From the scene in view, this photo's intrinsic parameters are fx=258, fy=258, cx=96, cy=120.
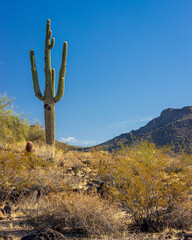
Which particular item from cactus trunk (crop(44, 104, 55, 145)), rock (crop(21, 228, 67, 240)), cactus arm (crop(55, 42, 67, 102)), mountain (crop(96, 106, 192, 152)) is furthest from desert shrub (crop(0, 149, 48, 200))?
mountain (crop(96, 106, 192, 152))

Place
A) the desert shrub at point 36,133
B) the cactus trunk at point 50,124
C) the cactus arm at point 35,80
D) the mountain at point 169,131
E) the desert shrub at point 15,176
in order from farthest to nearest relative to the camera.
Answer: the mountain at point 169,131 → the desert shrub at point 36,133 → the cactus arm at point 35,80 → the cactus trunk at point 50,124 → the desert shrub at point 15,176

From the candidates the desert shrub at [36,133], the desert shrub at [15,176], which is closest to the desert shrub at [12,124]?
the desert shrub at [36,133]

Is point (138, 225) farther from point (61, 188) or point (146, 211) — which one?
point (61, 188)

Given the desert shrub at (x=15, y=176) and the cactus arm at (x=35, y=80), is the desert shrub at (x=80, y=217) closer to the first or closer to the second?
the desert shrub at (x=15, y=176)

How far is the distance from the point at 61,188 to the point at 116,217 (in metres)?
3.94

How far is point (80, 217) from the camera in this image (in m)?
5.89

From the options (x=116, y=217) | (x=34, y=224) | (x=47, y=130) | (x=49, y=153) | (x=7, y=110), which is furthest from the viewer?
(x=7, y=110)

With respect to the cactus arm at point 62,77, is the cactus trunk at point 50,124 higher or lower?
lower

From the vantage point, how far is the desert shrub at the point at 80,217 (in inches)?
228

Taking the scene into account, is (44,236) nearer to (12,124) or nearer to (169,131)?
(12,124)

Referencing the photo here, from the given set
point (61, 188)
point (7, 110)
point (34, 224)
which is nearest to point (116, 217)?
point (34, 224)

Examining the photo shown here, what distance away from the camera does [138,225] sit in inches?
257

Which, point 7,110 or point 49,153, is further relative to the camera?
point 7,110

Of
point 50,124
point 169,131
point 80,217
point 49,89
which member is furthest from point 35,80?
point 169,131
